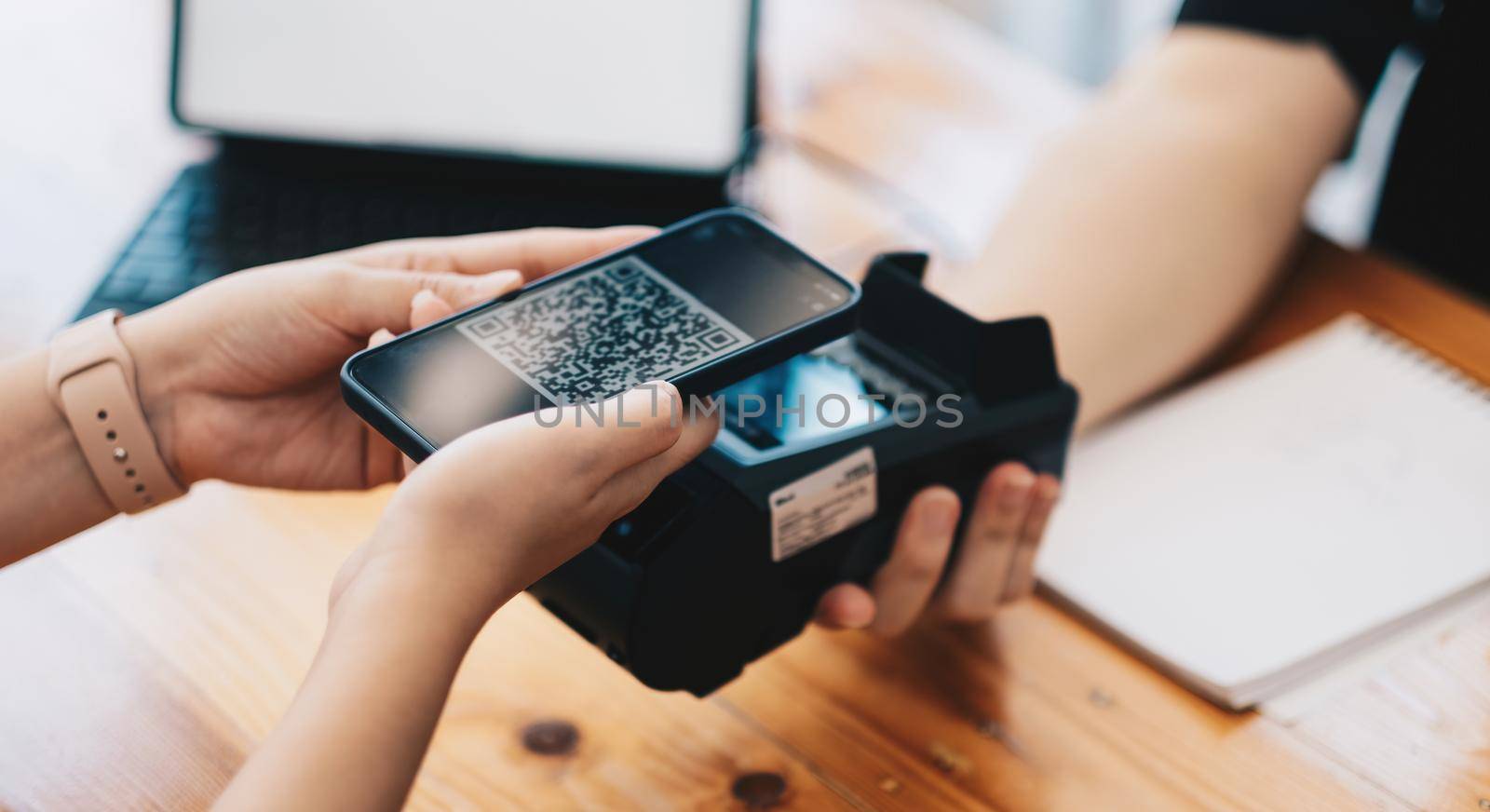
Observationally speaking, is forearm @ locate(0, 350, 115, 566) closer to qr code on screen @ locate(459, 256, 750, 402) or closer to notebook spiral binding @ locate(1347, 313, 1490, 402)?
qr code on screen @ locate(459, 256, 750, 402)

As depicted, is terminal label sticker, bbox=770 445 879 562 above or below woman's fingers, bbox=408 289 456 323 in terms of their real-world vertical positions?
below

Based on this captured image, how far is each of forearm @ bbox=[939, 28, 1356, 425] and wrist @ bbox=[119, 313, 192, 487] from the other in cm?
45

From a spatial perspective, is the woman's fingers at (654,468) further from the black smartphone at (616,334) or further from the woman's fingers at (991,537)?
the woman's fingers at (991,537)

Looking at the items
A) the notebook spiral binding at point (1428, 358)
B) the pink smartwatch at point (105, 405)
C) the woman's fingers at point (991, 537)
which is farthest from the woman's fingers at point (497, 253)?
the notebook spiral binding at point (1428, 358)

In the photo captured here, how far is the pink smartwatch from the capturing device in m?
0.52

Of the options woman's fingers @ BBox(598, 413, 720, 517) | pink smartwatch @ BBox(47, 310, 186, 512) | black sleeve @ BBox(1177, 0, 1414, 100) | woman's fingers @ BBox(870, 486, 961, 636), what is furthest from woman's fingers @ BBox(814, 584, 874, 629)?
black sleeve @ BBox(1177, 0, 1414, 100)

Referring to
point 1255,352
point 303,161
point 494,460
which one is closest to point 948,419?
point 494,460

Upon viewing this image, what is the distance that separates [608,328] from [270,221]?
0.39 m

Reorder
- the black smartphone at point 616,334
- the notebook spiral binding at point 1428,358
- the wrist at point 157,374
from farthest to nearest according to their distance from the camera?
the notebook spiral binding at point 1428,358 < the wrist at point 157,374 < the black smartphone at point 616,334

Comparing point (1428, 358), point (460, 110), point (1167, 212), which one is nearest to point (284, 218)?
point (460, 110)

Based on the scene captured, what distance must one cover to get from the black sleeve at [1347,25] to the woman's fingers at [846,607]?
0.54 meters

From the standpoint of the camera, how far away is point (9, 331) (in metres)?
0.69

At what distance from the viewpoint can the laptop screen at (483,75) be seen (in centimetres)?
76

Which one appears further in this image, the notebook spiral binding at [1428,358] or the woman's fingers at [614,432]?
the notebook spiral binding at [1428,358]
